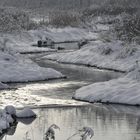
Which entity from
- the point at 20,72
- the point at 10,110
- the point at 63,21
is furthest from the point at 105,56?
the point at 63,21

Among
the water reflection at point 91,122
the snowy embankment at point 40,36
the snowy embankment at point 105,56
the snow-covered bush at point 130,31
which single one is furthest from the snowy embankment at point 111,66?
the snowy embankment at point 40,36

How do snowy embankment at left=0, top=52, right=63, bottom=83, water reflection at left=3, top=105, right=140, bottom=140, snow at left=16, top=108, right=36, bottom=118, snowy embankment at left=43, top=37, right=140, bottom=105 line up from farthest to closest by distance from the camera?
snowy embankment at left=0, top=52, right=63, bottom=83 → snowy embankment at left=43, top=37, right=140, bottom=105 → snow at left=16, top=108, right=36, bottom=118 → water reflection at left=3, top=105, right=140, bottom=140

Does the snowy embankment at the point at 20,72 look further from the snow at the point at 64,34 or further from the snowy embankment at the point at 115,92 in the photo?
the snow at the point at 64,34

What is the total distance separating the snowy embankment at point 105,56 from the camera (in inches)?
1505

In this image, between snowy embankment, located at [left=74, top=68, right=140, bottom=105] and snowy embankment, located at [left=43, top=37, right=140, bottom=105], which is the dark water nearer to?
snowy embankment, located at [left=74, top=68, right=140, bottom=105]

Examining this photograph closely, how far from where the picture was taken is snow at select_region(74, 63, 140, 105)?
24234mm

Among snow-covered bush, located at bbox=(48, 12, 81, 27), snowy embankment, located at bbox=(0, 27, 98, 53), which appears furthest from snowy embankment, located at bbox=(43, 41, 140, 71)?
snow-covered bush, located at bbox=(48, 12, 81, 27)

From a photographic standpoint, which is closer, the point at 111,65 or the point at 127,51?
the point at 111,65

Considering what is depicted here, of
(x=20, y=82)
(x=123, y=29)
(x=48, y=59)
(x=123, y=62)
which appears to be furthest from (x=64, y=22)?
(x=20, y=82)

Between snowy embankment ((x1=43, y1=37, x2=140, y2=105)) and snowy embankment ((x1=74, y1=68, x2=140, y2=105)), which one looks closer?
snowy embankment ((x1=74, y1=68, x2=140, y2=105))

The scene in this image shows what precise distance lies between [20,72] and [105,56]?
10.2 meters

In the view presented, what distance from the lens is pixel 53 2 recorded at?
13600 cm

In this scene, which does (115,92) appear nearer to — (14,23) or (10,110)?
(10,110)

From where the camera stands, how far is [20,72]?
32.7 m
